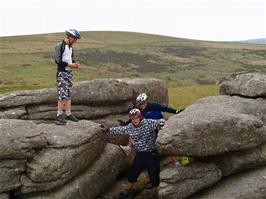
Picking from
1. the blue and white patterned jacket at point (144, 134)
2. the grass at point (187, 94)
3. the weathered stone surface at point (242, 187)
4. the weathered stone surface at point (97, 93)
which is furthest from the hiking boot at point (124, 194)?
the grass at point (187, 94)

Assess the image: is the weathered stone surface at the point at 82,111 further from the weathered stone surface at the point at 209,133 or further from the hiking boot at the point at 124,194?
the weathered stone surface at the point at 209,133

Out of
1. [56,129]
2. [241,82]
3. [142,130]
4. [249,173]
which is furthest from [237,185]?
[56,129]

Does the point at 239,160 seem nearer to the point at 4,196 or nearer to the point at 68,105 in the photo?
the point at 68,105

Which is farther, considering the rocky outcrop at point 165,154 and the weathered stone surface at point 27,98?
the weathered stone surface at point 27,98

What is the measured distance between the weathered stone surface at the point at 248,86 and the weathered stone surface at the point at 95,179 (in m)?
8.07

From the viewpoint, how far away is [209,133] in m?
22.2

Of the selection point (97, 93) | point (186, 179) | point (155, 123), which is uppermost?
point (97, 93)

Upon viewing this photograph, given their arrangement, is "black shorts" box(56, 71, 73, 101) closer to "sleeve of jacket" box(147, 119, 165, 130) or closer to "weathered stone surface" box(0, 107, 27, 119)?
"weathered stone surface" box(0, 107, 27, 119)

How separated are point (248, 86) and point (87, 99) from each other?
9.98 m

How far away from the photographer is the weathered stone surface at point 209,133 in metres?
21.9

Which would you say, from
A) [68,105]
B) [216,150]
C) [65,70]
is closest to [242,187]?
[216,150]

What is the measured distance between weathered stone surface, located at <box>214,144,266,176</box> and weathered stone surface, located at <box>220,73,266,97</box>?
4626 millimetres

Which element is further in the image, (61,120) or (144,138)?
(61,120)

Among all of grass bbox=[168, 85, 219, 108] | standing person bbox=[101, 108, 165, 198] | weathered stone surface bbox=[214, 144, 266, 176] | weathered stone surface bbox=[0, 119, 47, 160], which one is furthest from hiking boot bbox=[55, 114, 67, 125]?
grass bbox=[168, 85, 219, 108]
